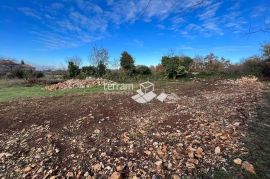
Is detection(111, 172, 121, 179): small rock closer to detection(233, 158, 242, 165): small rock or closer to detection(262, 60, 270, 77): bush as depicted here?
detection(233, 158, 242, 165): small rock

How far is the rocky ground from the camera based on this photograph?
288 centimetres

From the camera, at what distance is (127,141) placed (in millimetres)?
3781

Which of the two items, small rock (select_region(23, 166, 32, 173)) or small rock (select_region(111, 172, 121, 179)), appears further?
small rock (select_region(23, 166, 32, 173))

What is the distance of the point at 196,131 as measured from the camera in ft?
13.2

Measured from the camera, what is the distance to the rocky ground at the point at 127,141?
288cm

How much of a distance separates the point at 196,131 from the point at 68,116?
3.75 m

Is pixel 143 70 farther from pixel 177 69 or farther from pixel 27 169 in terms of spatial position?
pixel 27 169

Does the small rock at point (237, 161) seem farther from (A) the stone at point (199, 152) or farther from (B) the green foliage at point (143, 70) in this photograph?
(B) the green foliage at point (143, 70)

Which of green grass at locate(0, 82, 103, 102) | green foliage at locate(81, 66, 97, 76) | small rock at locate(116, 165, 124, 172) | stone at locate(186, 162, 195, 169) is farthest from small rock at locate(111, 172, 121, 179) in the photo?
green foliage at locate(81, 66, 97, 76)

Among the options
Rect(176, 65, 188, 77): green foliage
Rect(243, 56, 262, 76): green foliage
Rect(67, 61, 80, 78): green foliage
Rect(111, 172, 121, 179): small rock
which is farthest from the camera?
Rect(67, 61, 80, 78): green foliage

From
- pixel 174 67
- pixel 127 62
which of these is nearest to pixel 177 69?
pixel 174 67

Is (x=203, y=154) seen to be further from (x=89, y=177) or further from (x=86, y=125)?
(x=86, y=125)

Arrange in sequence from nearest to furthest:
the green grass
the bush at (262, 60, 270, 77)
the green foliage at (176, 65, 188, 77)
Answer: the green grass < the bush at (262, 60, 270, 77) < the green foliage at (176, 65, 188, 77)

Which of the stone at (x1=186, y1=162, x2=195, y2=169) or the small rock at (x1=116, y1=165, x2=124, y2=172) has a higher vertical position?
the stone at (x1=186, y1=162, x2=195, y2=169)
